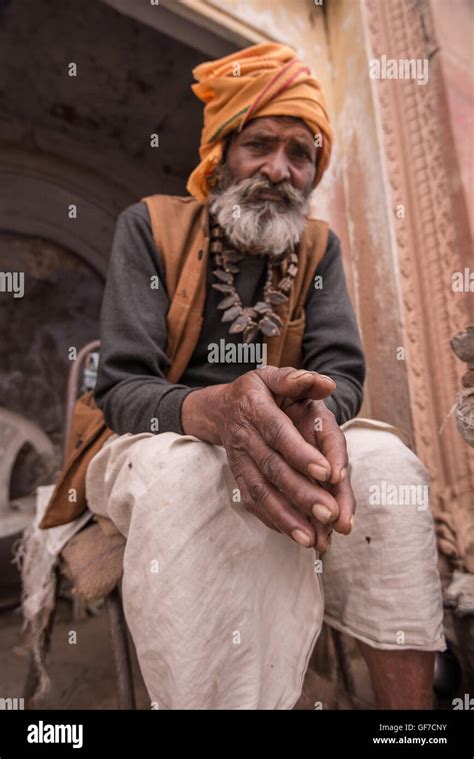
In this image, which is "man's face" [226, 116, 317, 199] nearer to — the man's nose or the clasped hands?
the man's nose

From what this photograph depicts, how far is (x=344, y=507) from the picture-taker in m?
0.64

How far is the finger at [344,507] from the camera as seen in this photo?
62 centimetres

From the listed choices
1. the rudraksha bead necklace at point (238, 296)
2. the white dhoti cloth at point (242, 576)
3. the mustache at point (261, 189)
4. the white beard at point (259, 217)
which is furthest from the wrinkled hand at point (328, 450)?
the mustache at point (261, 189)

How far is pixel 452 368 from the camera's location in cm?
139

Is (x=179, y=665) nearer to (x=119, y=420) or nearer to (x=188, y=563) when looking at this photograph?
(x=188, y=563)

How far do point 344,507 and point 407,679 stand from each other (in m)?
0.38

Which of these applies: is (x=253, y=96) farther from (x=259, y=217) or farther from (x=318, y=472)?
(x=318, y=472)

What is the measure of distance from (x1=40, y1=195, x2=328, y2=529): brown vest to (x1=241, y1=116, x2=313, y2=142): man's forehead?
24cm
